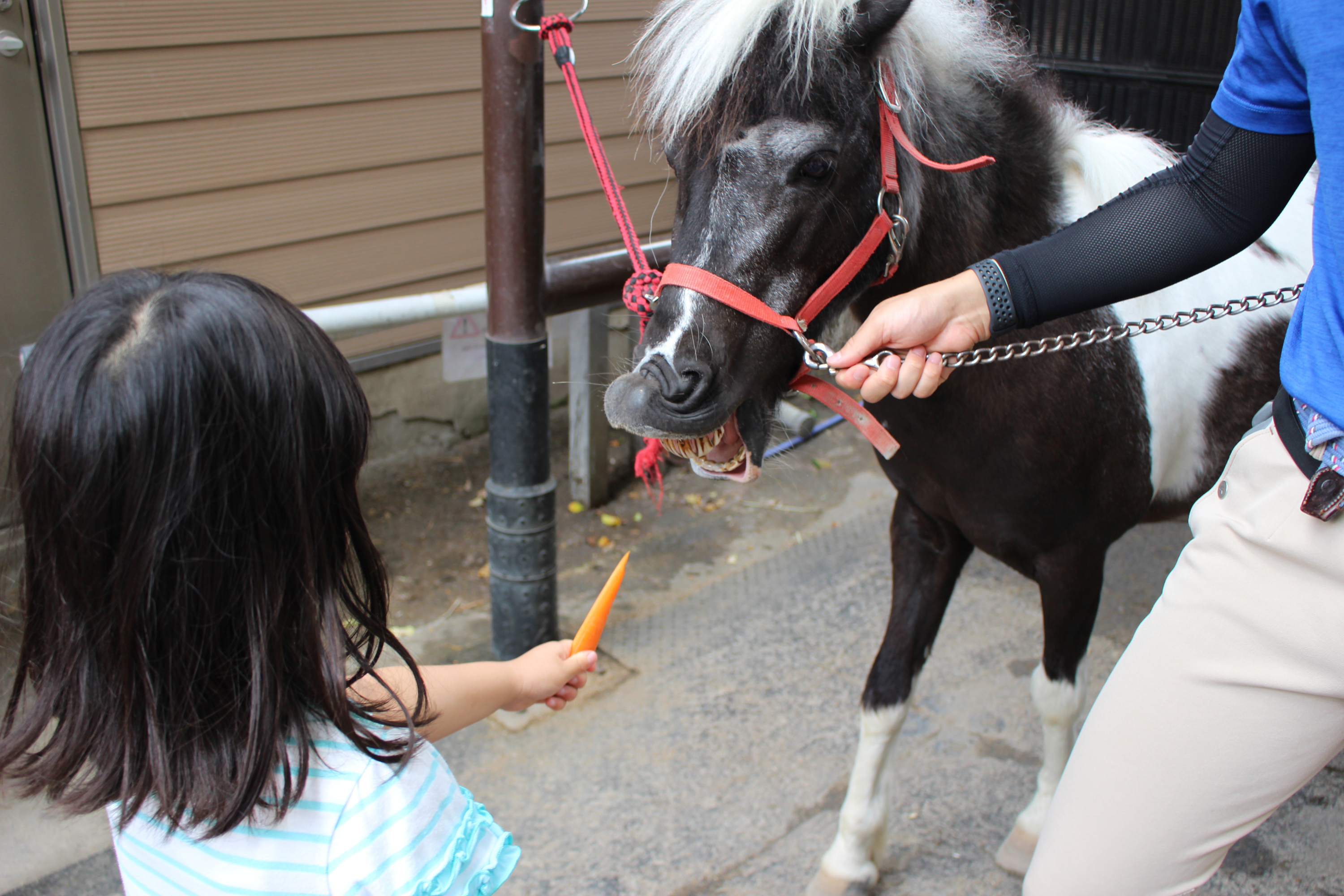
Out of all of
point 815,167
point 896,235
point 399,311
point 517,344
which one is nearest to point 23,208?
point 399,311

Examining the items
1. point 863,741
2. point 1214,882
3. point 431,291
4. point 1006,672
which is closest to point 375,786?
point 863,741

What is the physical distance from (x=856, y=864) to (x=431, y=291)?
2.67m

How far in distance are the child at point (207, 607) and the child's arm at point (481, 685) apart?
16 centimetres

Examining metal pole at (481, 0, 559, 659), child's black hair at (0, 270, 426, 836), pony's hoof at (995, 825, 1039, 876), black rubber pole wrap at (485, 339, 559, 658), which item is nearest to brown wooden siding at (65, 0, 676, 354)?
metal pole at (481, 0, 559, 659)

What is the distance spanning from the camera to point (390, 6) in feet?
11.5

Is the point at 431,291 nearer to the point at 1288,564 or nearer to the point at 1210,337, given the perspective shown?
the point at 1210,337

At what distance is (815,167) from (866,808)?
1345mm

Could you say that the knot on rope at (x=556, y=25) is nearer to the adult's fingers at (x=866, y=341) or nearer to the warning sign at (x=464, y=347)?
the warning sign at (x=464, y=347)

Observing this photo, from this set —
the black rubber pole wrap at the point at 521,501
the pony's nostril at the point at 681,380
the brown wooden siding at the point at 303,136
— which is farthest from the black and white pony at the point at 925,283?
the brown wooden siding at the point at 303,136

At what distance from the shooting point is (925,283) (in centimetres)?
181

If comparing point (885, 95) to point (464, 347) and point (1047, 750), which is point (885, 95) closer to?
point (1047, 750)

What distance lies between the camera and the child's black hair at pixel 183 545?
0.88 m

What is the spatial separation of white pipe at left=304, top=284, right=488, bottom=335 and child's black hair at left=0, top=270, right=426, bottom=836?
5.55ft

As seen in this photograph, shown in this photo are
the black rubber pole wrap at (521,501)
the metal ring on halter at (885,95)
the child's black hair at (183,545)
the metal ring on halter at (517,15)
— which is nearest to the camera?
the child's black hair at (183,545)
